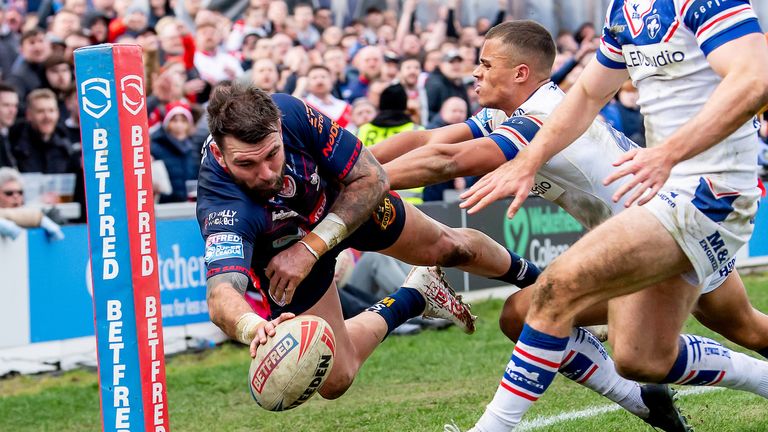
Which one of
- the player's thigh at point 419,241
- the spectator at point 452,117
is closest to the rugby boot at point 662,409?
the player's thigh at point 419,241

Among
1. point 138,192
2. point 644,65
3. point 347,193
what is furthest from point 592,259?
point 138,192

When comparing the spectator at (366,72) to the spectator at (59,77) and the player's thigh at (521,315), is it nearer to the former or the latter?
the spectator at (59,77)

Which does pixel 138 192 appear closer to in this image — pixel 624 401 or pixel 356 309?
pixel 624 401

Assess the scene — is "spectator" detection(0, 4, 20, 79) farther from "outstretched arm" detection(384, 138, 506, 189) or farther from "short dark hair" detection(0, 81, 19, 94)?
"outstretched arm" detection(384, 138, 506, 189)

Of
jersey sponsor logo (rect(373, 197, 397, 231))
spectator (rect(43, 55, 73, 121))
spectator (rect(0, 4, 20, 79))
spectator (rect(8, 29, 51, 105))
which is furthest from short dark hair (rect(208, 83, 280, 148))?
spectator (rect(0, 4, 20, 79))

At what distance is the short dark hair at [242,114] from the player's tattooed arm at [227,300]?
2.05 ft

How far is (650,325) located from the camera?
4965 mm

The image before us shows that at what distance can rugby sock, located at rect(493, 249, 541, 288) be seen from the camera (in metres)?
6.59

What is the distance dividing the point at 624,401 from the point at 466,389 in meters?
2.01

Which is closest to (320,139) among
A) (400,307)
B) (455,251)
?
(455,251)

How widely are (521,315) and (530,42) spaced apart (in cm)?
145

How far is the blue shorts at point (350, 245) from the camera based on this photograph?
19.4 ft

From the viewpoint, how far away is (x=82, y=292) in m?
9.04

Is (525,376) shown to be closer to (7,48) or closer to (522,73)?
(522,73)
